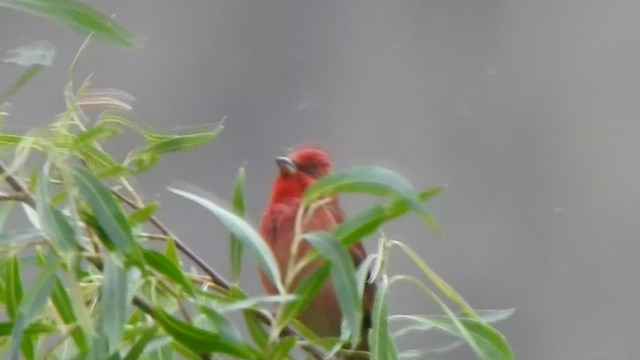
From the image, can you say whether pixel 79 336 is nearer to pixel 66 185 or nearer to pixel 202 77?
pixel 66 185

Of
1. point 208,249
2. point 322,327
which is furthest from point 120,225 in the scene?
point 208,249

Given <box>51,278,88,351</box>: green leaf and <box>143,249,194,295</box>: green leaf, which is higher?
<box>143,249,194,295</box>: green leaf

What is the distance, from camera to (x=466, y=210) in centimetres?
221

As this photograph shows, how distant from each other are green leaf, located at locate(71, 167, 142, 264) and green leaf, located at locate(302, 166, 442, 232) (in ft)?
0.56

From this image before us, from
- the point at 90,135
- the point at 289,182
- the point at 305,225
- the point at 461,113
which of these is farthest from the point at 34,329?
the point at 461,113

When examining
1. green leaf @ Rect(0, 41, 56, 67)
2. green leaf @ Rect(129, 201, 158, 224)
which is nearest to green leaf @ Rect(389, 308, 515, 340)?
green leaf @ Rect(129, 201, 158, 224)

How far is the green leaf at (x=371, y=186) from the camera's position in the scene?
2.49 feet

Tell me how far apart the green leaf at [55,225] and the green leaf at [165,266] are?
2.9 inches

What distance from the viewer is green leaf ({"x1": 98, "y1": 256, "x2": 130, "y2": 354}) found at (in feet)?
2.26

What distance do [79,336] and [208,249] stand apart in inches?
52.6

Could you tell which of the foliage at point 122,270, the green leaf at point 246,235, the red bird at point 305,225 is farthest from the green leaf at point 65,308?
the red bird at point 305,225

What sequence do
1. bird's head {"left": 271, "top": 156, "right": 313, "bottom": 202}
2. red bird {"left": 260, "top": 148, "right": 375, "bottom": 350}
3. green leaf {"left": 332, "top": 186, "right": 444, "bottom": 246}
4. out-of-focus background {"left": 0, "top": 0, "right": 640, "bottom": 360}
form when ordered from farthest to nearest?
out-of-focus background {"left": 0, "top": 0, "right": 640, "bottom": 360}, bird's head {"left": 271, "top": 156, "right": 313, "bottom": 202}, red bird {"left": 260, "top": 148, "right": 375, "bottom": 350}, green leaf {"left": 332, "top": 186, "right": 444, "bottom": 246}

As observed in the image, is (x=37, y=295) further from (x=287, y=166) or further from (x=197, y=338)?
(x=287, y=166)

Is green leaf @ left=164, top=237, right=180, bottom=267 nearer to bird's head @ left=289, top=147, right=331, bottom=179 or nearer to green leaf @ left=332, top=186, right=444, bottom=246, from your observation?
green leaf @ left=332, top=186, right=444, bottom=246
